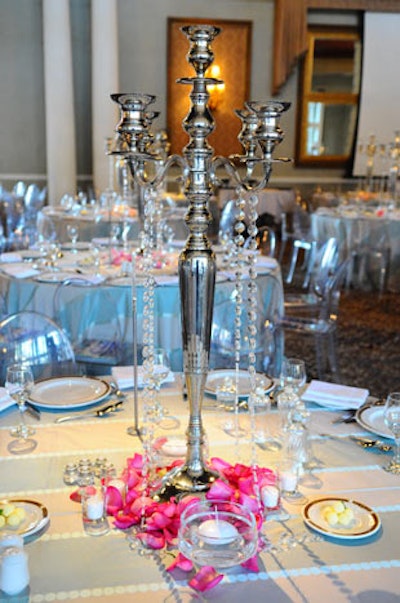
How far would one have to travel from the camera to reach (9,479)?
1433mm

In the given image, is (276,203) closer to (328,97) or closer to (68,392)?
(328,97)

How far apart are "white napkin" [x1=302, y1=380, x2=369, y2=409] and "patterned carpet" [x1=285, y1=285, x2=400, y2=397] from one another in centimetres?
212

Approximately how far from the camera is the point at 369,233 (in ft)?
21.9

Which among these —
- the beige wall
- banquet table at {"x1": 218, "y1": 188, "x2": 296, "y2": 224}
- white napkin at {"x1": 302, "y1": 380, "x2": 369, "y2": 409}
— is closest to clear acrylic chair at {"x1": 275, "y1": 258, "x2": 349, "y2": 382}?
white napkin at {"x1": 302, "y1": 380, "x2": 369, "y2": 409}

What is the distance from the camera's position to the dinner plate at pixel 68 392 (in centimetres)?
183

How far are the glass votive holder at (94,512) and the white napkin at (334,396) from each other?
2.63 feet

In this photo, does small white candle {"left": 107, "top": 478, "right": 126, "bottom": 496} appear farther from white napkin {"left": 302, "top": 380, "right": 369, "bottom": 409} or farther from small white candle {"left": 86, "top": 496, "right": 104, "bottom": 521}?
white napkin {"left": 302, "top": 380, "right": 369, "bottom": 409}

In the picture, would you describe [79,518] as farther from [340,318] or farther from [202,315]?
[340,318]

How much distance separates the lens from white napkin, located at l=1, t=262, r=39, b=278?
136 inches

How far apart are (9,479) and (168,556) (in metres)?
0.45

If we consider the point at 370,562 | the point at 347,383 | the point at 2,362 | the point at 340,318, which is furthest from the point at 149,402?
the point at 340,318

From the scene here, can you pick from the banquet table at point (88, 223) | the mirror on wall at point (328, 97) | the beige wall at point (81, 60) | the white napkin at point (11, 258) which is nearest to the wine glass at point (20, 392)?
the white napkin at point (11, 258)

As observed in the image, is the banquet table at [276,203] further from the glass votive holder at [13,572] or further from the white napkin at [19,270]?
the glass votive holder at [13,572]

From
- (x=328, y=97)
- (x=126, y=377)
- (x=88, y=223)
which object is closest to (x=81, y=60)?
(x=328, y=97)
